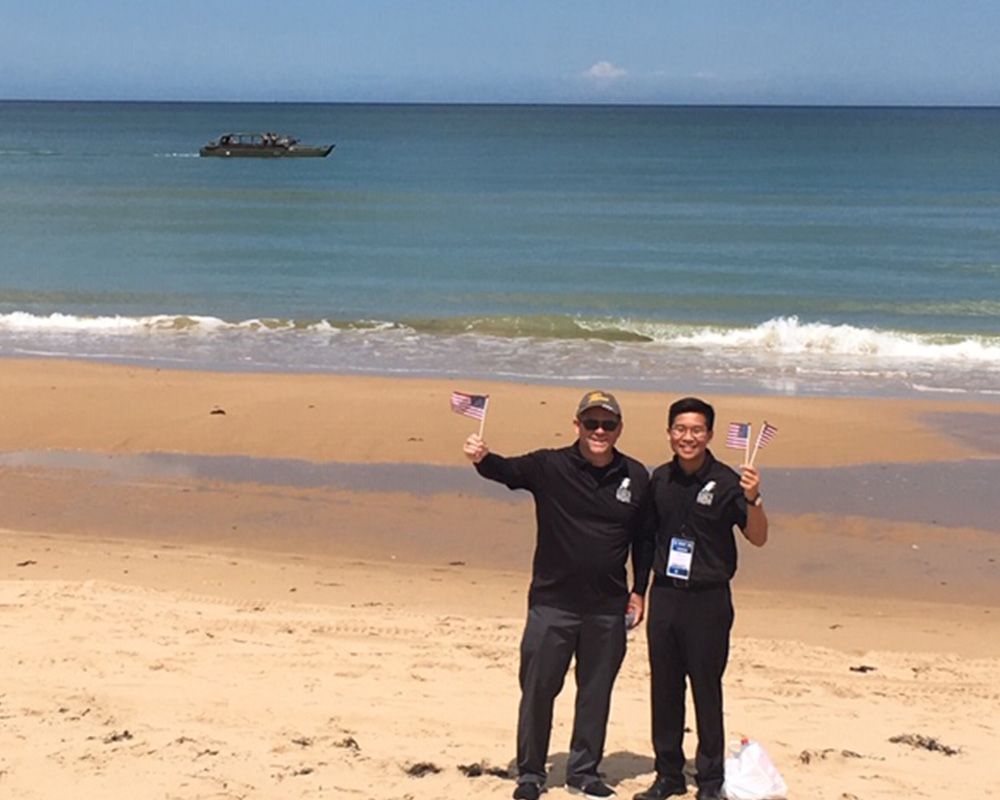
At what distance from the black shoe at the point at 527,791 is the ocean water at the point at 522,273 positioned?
41.5 feet

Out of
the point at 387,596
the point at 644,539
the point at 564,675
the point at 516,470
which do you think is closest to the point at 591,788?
the point at 564,675

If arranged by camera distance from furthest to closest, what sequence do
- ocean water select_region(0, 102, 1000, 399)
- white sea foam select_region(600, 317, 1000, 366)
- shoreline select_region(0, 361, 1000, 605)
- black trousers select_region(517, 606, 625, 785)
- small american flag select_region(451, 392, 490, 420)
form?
A: 1. white sea foam select_region(600, 317, 1000, 366)
2. ocean water select_region(0, 102, 1000, 399)
3. shoreline select_region(0, 361, 1000, 605)
4. small american flag select_region(451, 392, 490, 420)
5. black trousers select_region(517, 606, 625, 785)

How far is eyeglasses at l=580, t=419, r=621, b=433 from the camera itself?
5.46 metres

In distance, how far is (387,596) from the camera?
9.45 meters

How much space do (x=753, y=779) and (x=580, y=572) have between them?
114cm

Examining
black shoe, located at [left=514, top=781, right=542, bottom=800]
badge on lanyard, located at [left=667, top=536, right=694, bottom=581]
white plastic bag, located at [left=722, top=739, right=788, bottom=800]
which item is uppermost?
badge on lanyard, located at [left=667, top=536, right=694, bottom=581]

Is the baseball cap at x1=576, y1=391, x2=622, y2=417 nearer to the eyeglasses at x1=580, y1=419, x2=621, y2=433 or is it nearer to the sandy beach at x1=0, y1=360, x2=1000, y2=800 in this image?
the eyeglasses at x1=580, y1=419, x2=621, y2=433

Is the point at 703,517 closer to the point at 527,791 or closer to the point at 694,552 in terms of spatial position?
the point at 694,552

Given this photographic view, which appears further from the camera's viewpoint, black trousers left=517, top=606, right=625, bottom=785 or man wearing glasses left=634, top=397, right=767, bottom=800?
black trousers left=517, top=606, right=625, bottom=785

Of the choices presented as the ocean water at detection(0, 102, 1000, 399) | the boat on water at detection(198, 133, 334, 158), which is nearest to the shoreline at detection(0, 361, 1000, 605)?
the ocean water at detection(0, 102, 1000, 399)

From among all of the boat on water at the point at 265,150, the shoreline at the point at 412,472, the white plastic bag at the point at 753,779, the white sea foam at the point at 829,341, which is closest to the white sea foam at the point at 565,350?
the white sea foam at the point at 829,341

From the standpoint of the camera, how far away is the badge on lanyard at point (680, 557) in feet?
17.9

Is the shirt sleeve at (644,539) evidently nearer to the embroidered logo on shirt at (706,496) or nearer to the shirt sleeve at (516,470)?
the embroidered logo on shirt at (706,496)

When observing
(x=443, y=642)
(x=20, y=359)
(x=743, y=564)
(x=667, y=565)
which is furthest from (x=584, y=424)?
(x=20, y=359)
